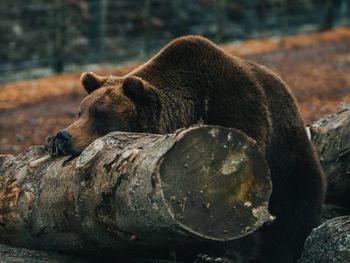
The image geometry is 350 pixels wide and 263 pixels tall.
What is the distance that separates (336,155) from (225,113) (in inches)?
48.1

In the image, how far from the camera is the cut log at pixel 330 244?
14.9ft

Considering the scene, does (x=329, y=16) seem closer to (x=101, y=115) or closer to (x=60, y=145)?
(x=101, y=115)

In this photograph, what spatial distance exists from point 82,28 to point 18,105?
5.16m

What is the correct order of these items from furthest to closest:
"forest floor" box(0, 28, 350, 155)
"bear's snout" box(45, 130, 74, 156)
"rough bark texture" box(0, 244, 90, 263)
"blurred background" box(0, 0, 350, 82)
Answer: "blurred background" box(0, 0, 350, 82) < "forest floor" box(0, 28, 350, 155) < "bear's snout" box(45, 130, 74, 156) < "rough bark texture" box(0, 244, 90, 263)

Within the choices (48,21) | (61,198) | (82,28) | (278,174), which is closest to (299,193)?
(278,174)

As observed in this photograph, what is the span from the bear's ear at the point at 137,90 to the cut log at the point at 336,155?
59.3 inches

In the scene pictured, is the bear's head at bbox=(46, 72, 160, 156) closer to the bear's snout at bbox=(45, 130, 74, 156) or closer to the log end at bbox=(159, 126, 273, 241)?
the bear's snout at bbox=(45, 130, 74, 156)

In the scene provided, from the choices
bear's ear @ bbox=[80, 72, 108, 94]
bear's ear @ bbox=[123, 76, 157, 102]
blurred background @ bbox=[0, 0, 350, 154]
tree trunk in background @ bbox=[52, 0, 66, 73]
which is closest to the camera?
bear's ear @ bbox=[123, 76, 157, 102]

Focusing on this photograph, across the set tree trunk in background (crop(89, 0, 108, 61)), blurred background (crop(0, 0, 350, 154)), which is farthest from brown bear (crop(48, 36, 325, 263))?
tree trunk in background (crop(89, 0, 108, 61))

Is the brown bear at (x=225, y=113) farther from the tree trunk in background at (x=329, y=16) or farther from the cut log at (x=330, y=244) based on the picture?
Result: the tree trunk in background at (x=329, y=16)

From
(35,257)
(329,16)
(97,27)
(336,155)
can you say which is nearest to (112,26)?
(97,27)

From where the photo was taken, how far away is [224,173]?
3.95 m

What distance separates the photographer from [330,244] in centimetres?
467

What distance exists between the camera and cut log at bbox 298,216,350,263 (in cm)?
453
